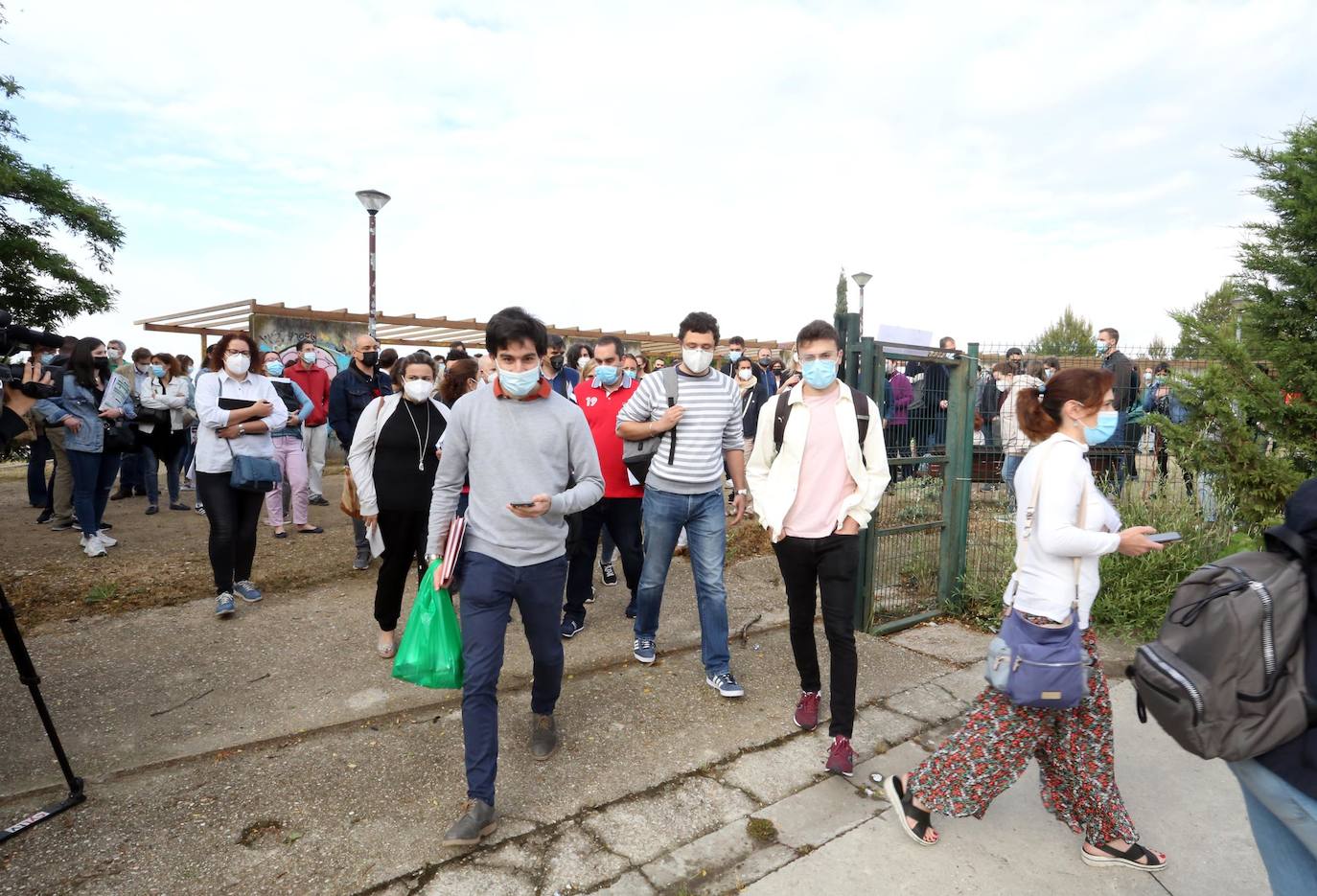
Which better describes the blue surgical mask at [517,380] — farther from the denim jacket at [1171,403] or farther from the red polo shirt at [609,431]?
the denim jacket at [1171,403]

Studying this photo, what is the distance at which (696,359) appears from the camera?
4.17m

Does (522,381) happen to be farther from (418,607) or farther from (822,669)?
(822,669)

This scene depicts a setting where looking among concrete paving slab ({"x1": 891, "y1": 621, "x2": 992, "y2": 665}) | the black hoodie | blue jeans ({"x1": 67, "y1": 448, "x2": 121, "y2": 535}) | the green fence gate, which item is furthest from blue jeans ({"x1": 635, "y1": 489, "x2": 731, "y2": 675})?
blue jeans ({"x1": 67, "y1": 448, "x2": 121, "y2": 535})

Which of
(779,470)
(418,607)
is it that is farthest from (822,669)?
(418,607)

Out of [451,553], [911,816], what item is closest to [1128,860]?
[911,816]

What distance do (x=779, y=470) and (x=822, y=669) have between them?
4.91 feet

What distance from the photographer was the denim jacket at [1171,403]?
18.3 ft

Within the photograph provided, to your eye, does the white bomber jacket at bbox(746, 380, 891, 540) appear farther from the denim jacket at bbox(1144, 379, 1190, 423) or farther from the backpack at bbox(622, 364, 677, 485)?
the denim jacket at bbox(1144, 379, 1190, 423)

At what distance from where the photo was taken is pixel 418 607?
121 inches

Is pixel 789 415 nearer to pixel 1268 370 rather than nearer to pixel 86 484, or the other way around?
pixel 1268 370

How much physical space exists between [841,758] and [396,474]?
9.14 ft

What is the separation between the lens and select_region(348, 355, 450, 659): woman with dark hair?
436cm

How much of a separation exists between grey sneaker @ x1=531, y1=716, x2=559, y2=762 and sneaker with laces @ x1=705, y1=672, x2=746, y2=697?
984 millimetres

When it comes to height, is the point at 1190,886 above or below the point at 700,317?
below
